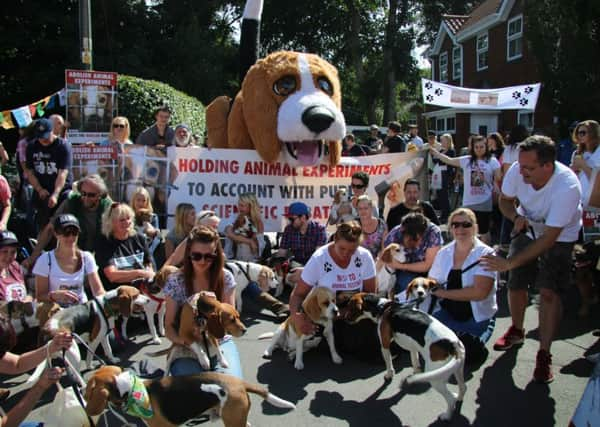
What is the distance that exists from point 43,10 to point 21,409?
20927 mm

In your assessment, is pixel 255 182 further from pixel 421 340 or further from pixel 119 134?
pixel 421 340

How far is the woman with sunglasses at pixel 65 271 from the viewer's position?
4.08 meters

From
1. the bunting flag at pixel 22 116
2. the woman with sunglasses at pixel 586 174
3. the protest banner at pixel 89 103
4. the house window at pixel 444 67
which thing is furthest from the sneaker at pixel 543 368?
the house window at pixel 444 67

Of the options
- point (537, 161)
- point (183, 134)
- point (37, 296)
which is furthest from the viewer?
point (183, 134)

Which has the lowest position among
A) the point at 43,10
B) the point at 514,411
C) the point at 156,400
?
the point at 514,411

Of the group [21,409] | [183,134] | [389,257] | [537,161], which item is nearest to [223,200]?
[183,134]

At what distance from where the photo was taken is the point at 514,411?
3.39 meters

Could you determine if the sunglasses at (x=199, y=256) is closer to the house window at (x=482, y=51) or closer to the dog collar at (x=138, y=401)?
the dog collar at (x=138, y=401)

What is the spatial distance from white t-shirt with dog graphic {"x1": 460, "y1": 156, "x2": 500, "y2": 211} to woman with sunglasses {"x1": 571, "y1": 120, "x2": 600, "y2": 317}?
134 cm

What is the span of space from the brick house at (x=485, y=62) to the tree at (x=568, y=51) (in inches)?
287

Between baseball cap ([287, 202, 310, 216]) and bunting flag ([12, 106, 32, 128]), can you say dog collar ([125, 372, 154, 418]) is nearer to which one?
baseball cap ([287, 202, 310, 216])

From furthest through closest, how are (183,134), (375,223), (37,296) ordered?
1. (183,134)
2. (375,223)
3. (37,296)

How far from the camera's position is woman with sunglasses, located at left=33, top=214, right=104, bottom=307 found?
408 centimetres

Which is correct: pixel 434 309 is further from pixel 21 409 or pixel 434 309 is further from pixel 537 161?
pixel 21 409
